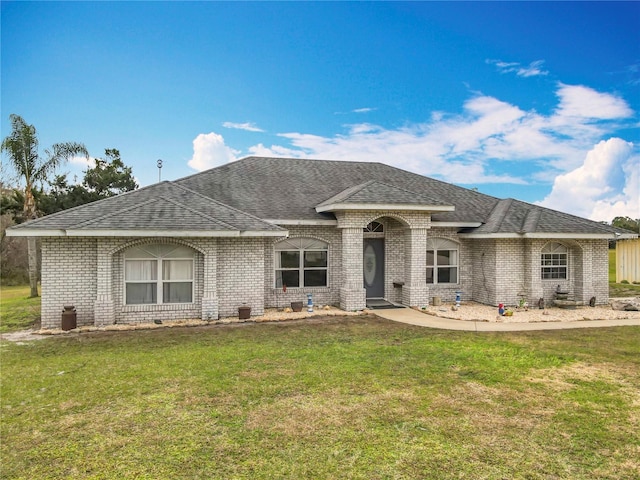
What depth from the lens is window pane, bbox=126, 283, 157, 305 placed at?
42.0 ft

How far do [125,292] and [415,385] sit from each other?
9.54 metres

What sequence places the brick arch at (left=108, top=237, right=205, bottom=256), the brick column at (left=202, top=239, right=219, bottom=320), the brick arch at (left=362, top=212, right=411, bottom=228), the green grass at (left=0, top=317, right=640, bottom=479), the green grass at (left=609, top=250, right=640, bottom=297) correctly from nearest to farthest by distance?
the green grass at (left=0, top=317, right=640, bottom=479)
the brick arch at (left=108, top=237, right=205, bottom=256)
the brick column at (left=202, top=239, right=219, bottom=320)
the brick arch at (left=362, top=212, right=411, bottom=228)
the green grass at (left=609, top=250, right=640, bottom=297)

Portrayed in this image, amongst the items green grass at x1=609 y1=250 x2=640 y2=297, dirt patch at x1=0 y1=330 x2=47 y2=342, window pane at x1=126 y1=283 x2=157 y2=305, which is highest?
window pane at x1=126 y1=283 x2=157 y2=305

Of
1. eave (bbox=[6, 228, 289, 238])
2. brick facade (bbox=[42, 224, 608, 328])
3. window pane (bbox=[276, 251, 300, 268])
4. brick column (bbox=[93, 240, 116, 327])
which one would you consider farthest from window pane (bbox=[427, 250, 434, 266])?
brick column (bbox=[93, 240, 116, 327])

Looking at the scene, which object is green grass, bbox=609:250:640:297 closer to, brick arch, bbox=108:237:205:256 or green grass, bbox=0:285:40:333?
brick arch, bbox=108:237:205:256

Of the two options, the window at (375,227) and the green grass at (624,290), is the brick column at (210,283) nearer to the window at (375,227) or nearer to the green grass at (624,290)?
the window at (375,227)

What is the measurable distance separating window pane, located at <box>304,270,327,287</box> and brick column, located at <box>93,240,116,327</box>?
670 centimetres

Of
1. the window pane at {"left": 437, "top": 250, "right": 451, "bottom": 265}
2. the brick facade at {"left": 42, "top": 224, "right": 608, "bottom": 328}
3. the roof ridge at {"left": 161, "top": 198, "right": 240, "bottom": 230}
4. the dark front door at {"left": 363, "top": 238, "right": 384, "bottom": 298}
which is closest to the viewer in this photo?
the brick facade at {"left": 42, "top": 224, "right": 608, "bottom": 328}

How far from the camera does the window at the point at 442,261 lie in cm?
1703

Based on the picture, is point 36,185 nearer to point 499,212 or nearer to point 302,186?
point 302,186

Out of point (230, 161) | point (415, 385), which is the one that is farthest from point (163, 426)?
point (230, 161)

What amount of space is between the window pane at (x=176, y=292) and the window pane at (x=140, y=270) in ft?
1.63

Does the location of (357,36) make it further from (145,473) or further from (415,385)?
(145,473)

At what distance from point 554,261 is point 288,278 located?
10780 millimetres
